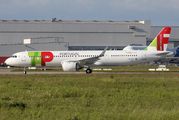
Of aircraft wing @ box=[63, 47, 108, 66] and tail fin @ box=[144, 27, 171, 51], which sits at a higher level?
tail fin @ box=[144, 27, 171, 51]

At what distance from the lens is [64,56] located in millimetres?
39656

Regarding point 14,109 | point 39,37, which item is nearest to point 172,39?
point 39,37

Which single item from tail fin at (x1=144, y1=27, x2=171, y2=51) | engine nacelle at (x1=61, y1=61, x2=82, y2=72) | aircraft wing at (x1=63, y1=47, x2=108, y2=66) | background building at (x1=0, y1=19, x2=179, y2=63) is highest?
background building at (x1=0, y1=19, x2=179, y2=63)

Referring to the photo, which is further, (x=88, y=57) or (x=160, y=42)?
(x=160, y=42)

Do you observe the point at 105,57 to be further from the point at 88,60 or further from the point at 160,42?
the point at 160,42

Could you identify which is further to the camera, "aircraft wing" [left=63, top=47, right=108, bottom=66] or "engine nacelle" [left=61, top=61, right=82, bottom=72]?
"aircraft wing" [left=63, top=47, right=108, bottom=66]

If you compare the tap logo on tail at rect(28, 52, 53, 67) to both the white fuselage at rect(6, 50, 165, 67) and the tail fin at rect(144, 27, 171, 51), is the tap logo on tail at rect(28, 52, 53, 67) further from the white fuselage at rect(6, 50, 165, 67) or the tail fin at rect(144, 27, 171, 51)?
the tail fin at rect(144, 27, 171, 51)

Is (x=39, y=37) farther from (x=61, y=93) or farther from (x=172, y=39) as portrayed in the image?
(x=61, y=93)

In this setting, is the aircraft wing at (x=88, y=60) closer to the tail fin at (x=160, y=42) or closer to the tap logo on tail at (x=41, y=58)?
the tap logo on tail at (x=41, y=58)

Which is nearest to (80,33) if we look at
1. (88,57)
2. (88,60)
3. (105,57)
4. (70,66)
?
(88,57)

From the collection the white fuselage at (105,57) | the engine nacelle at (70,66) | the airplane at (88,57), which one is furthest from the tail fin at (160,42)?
the engine nacelle at (70,66)

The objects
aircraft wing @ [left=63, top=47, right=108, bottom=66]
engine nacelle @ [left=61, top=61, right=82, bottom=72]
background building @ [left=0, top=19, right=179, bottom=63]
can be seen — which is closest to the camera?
engine nacelle @ [left=61, top=61, right=82, bottom=72]

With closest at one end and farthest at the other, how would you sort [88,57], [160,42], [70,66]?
[70,66]
[88,57]
[160,42]

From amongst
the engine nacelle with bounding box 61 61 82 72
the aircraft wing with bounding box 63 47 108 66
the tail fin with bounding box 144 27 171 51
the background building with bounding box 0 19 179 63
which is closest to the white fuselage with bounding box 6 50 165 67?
the aircraft wing with bounding box 63 47 108 66
